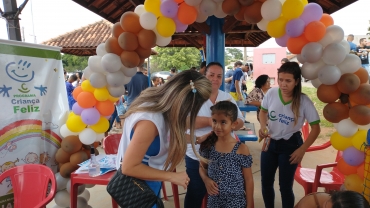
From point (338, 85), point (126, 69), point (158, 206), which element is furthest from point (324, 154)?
point (158, 206)

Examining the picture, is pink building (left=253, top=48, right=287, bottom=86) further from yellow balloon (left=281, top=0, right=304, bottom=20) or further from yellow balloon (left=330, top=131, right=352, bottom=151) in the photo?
yellow balloon (left=281, top=0, right=304, bottom=20)

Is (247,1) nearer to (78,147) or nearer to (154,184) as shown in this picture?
(154,184)

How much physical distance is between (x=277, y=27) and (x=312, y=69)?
19.5 inches

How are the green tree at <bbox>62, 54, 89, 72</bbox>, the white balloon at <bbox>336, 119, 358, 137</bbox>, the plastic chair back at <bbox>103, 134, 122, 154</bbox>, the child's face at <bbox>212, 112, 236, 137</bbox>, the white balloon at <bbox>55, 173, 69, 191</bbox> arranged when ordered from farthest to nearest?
the green tree at <bbox>62, 54, 89, 72</bbox> → the plastic chair back at <bbox>103, 134, 122, 154</bbox> → the white balloon at <bbox>55, 173, 69, 191</bbox> → the white balloon at <bbox>336, 119, 358, 137</bbox> → the child's face at <bbox>212, 112, 236, 137</bbox>

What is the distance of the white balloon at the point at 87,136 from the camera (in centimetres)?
274

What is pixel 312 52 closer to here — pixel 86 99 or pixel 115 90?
pixel 115 90

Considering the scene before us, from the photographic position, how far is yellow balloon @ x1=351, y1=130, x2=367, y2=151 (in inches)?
84.9

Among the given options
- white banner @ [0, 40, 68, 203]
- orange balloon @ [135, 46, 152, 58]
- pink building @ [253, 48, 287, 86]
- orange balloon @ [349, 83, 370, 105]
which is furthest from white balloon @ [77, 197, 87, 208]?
pink building @ [253, 48, 287, 86]

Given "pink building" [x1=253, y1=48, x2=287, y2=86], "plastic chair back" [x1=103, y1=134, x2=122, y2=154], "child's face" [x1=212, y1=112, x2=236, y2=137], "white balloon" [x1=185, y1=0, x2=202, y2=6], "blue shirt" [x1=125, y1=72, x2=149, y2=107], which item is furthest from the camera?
"pink building" [x1=253, y1=48, x2=287, y2=86]

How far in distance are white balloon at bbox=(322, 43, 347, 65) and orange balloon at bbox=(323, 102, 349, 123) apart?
372mm

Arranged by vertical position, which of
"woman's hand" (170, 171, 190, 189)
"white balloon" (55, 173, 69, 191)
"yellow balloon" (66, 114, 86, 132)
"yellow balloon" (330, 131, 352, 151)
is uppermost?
"yellow balloon" (66, 114, 86, 132)

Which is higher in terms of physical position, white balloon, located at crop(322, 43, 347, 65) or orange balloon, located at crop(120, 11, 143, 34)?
orange balloon, located at crop(120, 11, 143, 34)

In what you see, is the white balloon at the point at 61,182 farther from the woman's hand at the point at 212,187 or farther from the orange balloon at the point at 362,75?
the orange balloon at the point at 362,75

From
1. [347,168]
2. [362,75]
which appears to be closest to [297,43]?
[362,75]
